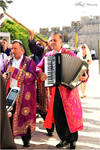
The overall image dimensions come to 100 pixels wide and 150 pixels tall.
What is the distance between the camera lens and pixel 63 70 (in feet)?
15.3

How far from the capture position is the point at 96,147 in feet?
16.4

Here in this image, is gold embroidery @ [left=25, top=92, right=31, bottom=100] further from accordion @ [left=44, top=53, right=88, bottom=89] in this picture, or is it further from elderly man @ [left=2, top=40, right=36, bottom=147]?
accordion @ [left=44, top=53, right=88, bottom=89]

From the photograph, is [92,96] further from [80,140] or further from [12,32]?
[12,32]

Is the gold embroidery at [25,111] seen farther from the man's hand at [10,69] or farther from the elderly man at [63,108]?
the man's hand at [10,69]

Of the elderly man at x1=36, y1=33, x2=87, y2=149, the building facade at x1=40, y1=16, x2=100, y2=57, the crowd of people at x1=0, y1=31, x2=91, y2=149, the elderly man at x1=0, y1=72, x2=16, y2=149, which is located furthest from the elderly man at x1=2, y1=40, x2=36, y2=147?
the building facade at x1=40, y1=16, x2=100, y2=57

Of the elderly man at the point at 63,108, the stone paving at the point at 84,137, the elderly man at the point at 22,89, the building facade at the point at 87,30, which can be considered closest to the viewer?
the elderly man at the point at 63,108

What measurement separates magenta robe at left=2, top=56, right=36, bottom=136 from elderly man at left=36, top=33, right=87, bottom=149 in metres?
0.16

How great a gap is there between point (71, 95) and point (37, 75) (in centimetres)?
58

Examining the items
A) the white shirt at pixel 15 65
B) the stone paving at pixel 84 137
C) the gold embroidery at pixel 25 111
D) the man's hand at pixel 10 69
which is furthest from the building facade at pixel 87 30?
the man's hand at pixel 10 69

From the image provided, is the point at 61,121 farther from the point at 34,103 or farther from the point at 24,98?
the point at 24,98

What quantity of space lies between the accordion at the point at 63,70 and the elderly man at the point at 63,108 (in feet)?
0.33

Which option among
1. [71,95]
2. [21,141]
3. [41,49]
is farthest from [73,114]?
[41,49]

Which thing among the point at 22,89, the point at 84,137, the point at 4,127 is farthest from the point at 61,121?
the point at 4,127

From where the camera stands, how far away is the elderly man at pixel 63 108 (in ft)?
15.7
